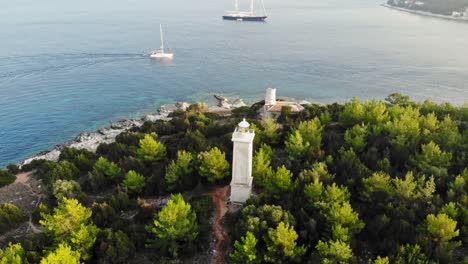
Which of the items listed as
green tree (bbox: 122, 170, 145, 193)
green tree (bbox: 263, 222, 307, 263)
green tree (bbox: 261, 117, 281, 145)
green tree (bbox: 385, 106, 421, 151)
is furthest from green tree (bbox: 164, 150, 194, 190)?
green tree (bbox: 385, 106, 421, 151)

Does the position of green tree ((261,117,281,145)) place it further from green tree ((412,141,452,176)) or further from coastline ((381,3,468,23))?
coastline ((381,3,468,23))

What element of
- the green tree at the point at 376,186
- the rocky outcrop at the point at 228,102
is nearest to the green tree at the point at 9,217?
the green tree at the point at 376,186

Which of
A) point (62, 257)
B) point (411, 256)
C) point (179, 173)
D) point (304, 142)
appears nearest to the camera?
point (411, 256)

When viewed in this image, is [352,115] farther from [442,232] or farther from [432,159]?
[442,232]

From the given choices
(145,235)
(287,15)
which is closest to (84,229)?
(145,235)

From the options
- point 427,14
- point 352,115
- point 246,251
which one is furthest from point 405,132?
point 427,14

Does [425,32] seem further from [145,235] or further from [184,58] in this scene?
[145,235]
